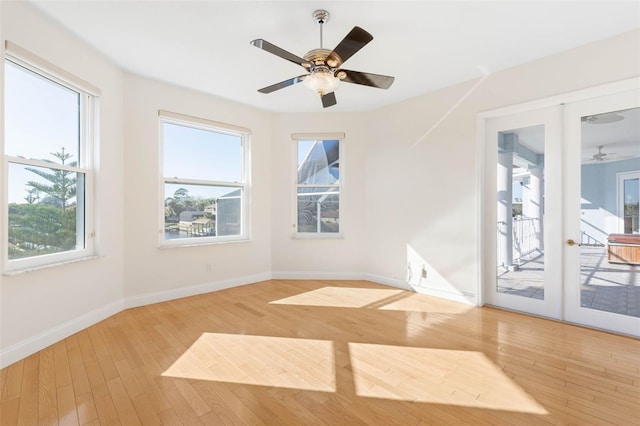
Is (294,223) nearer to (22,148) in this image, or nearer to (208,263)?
(208,263)

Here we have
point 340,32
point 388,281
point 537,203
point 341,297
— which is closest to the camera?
point 340,32

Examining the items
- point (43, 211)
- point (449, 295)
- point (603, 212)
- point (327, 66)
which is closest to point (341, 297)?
point (449, 295)

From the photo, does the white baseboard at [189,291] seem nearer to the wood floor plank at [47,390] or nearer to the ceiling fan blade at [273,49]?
the wood floor plank at [47,390]

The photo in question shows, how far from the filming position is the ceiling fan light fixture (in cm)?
246

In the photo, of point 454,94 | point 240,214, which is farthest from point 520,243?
point 240,214

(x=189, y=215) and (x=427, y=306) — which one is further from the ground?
(x=189, y=215)

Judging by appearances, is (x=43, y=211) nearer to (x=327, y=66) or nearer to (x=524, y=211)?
(x=327, y=66)

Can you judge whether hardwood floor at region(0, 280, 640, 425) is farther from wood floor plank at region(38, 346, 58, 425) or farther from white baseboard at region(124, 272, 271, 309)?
white baseboard at region(124, 272, 271, 309)

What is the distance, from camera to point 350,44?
2.14 metres

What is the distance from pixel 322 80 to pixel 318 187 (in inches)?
105

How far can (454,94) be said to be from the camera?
3852mm

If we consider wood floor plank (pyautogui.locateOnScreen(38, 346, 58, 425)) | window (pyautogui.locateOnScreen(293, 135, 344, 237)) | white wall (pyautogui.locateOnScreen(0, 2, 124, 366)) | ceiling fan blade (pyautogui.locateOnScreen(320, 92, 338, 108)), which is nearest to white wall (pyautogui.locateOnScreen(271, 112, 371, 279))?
window (pyautogui.locateOnScreen(293, 135, 344, 237))

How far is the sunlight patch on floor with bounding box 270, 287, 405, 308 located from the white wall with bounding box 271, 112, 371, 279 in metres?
0.63

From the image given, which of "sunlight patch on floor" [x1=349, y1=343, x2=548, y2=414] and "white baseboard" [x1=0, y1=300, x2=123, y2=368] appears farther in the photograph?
"white baseboard" [x1=0, y1=300, x2=123, y2=368]
